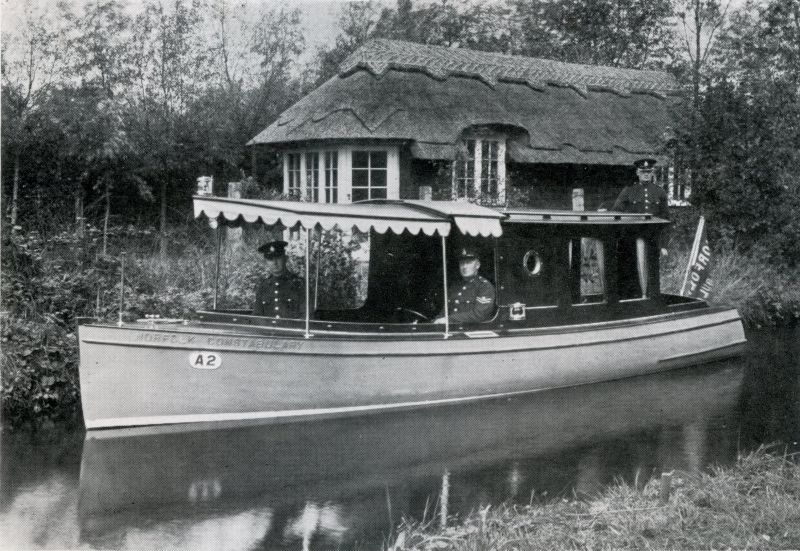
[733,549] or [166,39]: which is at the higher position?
[166,39]

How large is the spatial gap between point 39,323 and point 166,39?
1278 cm

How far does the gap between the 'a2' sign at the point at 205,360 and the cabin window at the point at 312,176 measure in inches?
412

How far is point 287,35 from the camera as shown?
27.1 meters

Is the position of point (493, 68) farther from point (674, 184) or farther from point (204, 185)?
point (204, 185)

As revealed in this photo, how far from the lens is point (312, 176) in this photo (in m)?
19.9

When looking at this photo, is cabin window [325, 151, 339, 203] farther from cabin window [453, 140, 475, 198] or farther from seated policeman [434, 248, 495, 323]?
seated policeman [434, 248, 495, 323]

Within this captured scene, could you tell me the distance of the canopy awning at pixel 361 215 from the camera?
31.7 ft

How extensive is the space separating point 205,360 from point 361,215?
Answer: 225 centimetres

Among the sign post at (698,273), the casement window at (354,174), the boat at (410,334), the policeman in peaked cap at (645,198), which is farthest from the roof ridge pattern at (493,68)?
the boat at (410,334)

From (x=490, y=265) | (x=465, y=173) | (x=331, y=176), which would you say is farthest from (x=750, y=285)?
(x=490, y=265)

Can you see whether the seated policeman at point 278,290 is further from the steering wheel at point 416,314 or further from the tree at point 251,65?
the tree at point 251,65

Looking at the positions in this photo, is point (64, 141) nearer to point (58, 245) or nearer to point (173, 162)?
point (173, 162)

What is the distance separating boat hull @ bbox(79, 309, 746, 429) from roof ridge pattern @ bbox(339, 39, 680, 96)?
1048 centimetres

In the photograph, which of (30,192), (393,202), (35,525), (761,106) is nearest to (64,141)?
(30,192)
